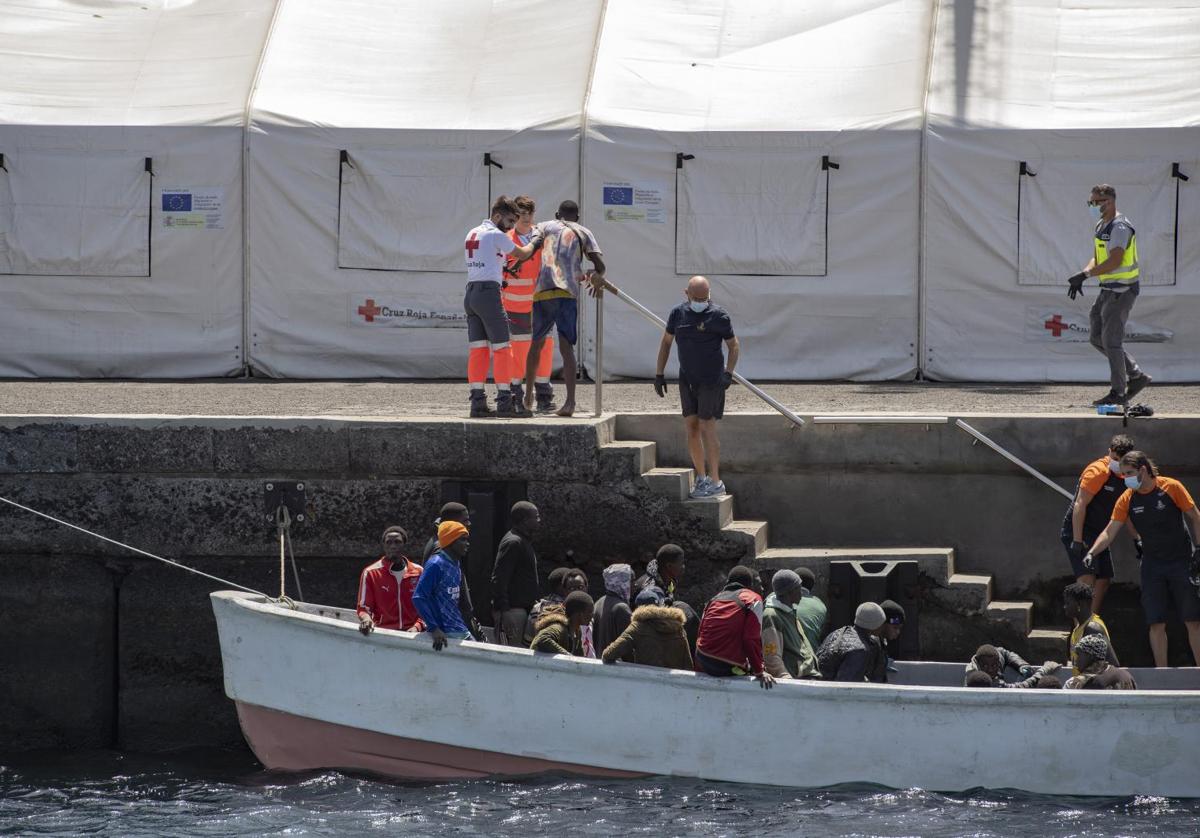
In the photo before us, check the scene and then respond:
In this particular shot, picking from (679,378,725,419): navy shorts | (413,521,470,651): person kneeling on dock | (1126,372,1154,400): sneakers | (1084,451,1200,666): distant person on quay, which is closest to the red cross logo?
(679,378,725,419): navy shorts

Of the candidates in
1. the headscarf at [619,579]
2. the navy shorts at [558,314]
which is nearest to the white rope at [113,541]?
the headscarf at [619,579]

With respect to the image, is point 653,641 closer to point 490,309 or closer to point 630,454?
point 630,454

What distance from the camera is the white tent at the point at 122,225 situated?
48.6 feet

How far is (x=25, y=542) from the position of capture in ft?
35.8

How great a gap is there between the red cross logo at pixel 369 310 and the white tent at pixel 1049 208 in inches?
185

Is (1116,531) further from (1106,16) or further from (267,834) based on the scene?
(1106,16)

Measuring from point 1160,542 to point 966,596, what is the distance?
121 cm

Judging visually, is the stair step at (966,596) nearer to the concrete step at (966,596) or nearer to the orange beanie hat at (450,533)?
the concrete step at (966,596)

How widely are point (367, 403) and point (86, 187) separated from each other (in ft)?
13.0

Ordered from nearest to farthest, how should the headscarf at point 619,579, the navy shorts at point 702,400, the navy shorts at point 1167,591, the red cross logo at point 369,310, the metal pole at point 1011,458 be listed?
the headscarf at point 619,579, the navy shorts at point 1167,591, the navy shorts at point 702,400, the metal pole at point 1011,458, the red cross logo at point 369,310

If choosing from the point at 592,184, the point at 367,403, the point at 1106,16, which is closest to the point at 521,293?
the point at 367,403

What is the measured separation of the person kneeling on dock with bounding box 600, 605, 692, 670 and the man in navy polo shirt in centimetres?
189

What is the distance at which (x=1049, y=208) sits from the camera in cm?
1434

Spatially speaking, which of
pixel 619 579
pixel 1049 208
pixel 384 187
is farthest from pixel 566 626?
pixel 1049 208
